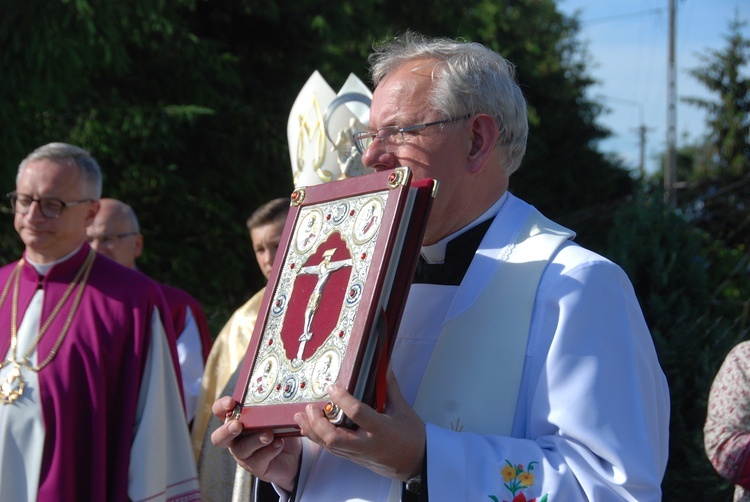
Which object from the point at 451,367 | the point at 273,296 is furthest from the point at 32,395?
the point at 451,367

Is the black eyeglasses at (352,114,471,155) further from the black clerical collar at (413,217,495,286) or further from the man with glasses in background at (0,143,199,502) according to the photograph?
the man with glasses in background at (0,143,199,502)

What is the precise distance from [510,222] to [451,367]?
40 centimetres

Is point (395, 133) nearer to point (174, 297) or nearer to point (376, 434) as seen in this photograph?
point (376, 434)

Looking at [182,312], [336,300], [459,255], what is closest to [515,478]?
[336,300]

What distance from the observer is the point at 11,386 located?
12.4ft

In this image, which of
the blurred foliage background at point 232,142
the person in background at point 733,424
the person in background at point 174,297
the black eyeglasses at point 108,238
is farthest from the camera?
the blurred foliage background at point 232,142

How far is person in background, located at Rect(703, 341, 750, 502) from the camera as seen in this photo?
11.3ft

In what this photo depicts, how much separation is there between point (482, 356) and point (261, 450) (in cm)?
51

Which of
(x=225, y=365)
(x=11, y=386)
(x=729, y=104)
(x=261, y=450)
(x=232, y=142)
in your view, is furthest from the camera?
(x=729, y=104)

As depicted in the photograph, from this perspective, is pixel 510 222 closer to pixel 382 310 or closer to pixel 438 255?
pixel 438 255

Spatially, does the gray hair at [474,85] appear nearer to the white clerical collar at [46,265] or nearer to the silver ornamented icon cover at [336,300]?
the silver ornamented icon cover at [336,300]

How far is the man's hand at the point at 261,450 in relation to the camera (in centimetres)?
203

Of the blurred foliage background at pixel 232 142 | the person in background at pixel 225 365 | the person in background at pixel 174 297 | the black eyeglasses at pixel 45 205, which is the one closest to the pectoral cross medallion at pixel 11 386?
the black eyeglasses at pixel 45 205

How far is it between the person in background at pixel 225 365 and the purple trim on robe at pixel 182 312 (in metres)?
0.58
